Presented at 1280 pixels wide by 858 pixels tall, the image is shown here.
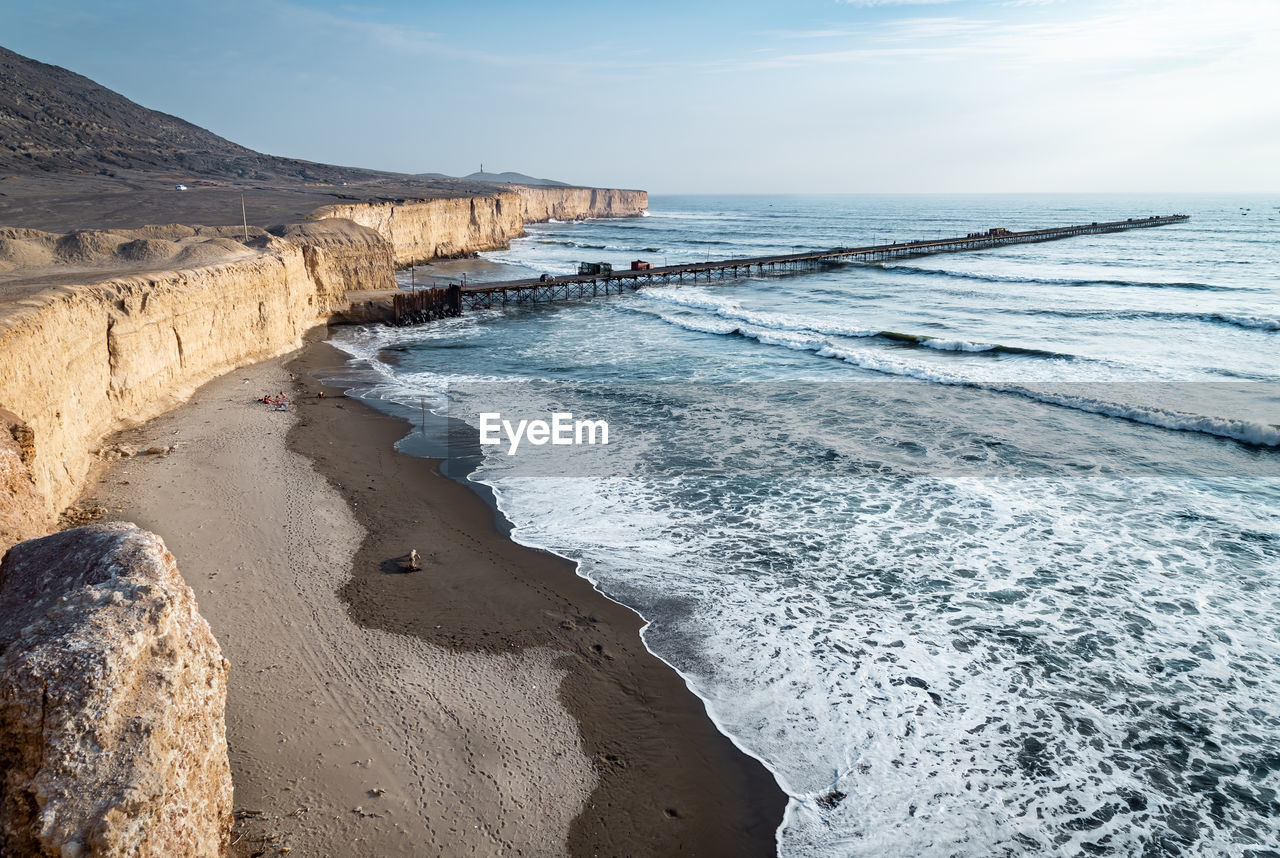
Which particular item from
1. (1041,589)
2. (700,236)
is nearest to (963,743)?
(1041,589)

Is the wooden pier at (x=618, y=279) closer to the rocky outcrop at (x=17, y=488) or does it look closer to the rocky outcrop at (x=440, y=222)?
the rocky outcrop at (x=440, y=222)

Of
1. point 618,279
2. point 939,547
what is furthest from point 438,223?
point 939,547

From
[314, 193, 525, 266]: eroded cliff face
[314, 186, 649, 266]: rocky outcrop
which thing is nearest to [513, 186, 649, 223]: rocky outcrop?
[314, 186, 649, 266]: rocky outcrop

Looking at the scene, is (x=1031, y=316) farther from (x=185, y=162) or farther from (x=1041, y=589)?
(x=185, y=162)

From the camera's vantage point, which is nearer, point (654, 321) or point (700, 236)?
point (654, 321)

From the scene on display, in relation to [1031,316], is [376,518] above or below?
below
